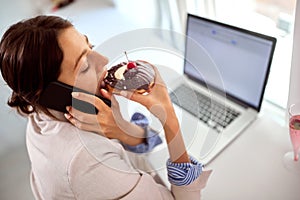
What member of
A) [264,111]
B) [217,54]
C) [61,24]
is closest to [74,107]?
[61,24]

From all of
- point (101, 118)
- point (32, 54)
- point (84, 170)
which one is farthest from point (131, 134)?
point (32, 54)

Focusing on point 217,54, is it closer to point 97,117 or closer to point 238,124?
point 238,124

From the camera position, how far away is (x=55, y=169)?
682 millimetres

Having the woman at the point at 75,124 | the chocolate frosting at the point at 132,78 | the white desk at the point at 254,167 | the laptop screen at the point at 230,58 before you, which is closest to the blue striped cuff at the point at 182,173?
the woman at the point at 75,124

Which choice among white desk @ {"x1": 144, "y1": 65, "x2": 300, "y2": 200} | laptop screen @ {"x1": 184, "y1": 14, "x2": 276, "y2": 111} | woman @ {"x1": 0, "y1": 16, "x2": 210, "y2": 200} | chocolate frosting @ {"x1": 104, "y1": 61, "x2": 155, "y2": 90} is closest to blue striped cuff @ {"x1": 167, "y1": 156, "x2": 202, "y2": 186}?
woman @ {"x1": 0, "y1": 16, "x2": 210, "y2": 200}

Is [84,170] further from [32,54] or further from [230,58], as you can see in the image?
[230,58]

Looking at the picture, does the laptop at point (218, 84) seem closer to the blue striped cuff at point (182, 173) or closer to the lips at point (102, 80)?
the blue striped cuff at point (182, 173)

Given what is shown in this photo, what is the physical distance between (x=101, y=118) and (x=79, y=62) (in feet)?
0.62

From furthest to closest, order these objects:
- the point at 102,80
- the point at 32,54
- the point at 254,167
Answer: the point at 254,167 → the point at 102,80 → the point at 32,54

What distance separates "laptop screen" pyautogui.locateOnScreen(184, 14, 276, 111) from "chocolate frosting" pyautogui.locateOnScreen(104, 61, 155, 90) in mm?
335

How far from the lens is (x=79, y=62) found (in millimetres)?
650

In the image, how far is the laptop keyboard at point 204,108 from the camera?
99 centimetres

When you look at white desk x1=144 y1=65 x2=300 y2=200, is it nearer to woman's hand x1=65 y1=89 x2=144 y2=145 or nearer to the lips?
woman's hand x1=65 y1=89 x2=144 y2=145

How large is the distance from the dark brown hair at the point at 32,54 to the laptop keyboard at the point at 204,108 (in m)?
0.51
